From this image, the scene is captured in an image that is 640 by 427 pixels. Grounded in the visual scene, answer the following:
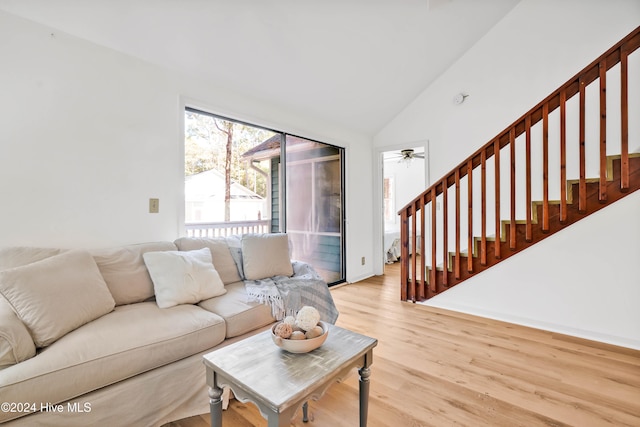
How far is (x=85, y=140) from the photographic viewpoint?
6.71 ft

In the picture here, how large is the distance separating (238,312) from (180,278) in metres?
0.45

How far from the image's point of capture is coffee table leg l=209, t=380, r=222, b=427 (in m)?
1.20

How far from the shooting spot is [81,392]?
1.25 meters

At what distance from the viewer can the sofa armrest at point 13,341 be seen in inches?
45.8

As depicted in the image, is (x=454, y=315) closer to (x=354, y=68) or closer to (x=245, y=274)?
(x=245, y=274)

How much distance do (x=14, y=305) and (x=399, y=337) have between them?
252 centimetres

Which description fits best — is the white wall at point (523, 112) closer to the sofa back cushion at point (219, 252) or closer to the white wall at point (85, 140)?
the sofa back cushion at point (219, 252)

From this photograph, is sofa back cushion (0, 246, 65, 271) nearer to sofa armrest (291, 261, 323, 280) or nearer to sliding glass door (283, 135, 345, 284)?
sofa armrest (291, 261, 323, 280)

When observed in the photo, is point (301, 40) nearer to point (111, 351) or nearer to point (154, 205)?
point (154, 205)

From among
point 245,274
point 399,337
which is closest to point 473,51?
point 399,337

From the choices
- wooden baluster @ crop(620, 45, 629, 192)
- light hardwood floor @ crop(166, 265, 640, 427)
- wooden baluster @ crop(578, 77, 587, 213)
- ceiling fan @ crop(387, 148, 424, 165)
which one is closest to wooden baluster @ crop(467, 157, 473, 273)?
light hardwood floor @ crop(166, 265, 640, 427)

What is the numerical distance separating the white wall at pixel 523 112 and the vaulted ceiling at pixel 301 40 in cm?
35

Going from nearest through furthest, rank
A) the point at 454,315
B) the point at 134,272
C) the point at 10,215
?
the point at 10,215, the point at 134,272, the point at 454,315

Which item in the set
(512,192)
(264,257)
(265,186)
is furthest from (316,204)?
(512,192)
